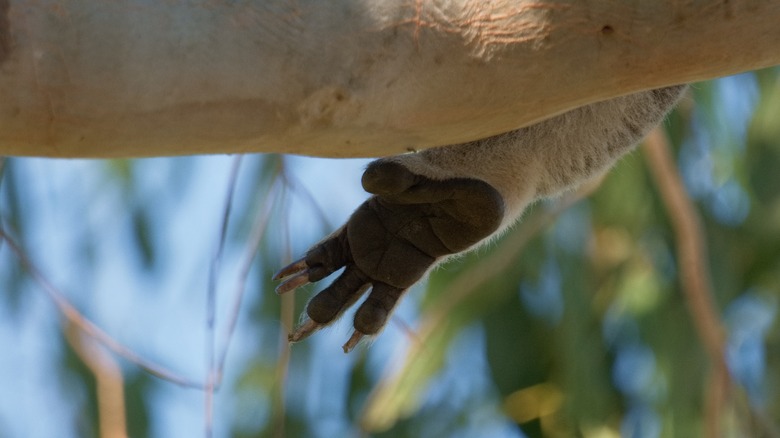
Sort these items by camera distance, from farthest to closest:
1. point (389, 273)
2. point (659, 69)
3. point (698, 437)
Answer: point (698, 437), point (389, 273), point (659, 69)

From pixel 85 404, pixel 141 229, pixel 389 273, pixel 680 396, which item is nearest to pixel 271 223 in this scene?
pixel 141 229

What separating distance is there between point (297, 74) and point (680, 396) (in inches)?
90.9

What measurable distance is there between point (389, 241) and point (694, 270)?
146 cm

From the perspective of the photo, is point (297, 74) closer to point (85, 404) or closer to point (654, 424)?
point (85, 404)

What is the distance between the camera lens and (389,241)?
1.83 m

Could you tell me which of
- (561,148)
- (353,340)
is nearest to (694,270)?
(561,148)

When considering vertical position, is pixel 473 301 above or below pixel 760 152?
below

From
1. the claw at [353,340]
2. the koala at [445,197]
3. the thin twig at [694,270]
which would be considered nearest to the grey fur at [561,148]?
the koala at [445,197]

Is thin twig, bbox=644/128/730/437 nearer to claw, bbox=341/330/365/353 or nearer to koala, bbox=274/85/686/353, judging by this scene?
koala, bbox=274/85/686/353

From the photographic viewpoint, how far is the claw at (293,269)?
75.9 inches

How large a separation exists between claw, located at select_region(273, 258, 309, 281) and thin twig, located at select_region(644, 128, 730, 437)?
134 centimetres

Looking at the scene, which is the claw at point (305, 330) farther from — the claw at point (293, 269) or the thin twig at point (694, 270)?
the thin twig at point (694, 270)

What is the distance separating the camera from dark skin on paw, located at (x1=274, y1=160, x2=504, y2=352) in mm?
1728

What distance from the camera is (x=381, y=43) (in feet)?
4.07
